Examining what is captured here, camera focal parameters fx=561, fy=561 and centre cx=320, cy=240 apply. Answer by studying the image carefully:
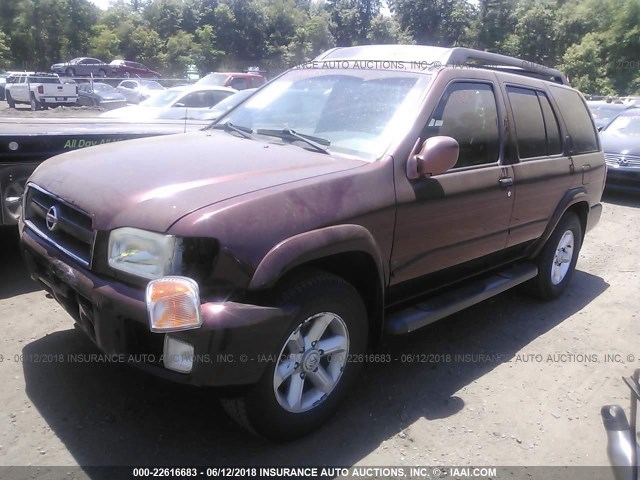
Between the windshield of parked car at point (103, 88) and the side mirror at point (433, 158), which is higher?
the side mirror at point (433, 158)

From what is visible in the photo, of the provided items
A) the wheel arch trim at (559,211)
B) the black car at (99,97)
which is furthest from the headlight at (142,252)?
the black car at (99,97)

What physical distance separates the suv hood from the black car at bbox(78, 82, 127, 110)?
21.0 metres

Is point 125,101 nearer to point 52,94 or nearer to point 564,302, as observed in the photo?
point 52,94

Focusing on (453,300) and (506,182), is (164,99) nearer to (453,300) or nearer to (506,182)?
(506,182)

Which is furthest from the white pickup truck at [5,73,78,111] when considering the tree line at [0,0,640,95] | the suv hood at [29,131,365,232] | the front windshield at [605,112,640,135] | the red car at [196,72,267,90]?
the tree line at [0,0,640,95]

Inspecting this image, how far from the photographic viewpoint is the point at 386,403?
3.33 metres

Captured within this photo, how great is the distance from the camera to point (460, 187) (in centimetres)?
355

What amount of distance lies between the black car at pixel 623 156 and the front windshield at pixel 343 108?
795 cm

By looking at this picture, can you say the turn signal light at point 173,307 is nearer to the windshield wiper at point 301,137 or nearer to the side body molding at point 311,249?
the side body molding at point 311,249

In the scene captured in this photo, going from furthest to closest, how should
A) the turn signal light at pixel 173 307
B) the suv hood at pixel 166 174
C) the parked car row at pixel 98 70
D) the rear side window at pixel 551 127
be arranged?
the parked car row at pixel 98 70
the rear side window at pixel 551 127
the suv hood at pixel 166 174
the turn signal light at pixel 173 307

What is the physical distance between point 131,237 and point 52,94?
2288cm

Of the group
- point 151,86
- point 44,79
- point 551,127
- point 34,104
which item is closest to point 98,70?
point 151,86

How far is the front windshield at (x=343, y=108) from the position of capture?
3.32m

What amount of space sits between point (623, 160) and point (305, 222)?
30.8 feet
